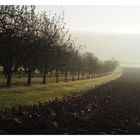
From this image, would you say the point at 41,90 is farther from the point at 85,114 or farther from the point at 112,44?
the point at 112,44

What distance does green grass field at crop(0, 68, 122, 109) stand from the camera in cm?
1295

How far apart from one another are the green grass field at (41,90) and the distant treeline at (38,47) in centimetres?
33

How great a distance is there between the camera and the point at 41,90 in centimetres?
1484

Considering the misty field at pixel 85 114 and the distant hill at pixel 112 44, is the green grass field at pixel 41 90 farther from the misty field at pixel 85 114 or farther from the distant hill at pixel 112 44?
the distant hill at pixel 112 44

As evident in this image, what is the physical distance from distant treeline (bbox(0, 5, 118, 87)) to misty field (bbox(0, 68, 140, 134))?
998 millimetres

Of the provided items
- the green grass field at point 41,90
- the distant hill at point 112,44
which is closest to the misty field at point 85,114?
the green grass field at point 41,90

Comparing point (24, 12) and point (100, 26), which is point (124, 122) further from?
point (24, 12)

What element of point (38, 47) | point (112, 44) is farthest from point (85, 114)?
point (38, 47)

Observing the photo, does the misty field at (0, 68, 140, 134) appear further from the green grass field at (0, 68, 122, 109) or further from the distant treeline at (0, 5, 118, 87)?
the distant treeline at (0, 5, 118, 87)

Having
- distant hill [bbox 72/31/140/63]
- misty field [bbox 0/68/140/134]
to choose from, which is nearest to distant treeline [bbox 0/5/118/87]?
distant hill [bbox 72/31/140/63]

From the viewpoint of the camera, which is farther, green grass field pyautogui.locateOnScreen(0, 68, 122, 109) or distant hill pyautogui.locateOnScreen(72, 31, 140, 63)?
distant hill pyautogui.locateOnScreen(72, 31, 140, 63)

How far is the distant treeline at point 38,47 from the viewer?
13.3 metres

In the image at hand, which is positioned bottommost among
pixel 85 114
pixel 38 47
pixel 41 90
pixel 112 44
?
pixel 85 114

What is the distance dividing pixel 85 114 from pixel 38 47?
3.12 meters
